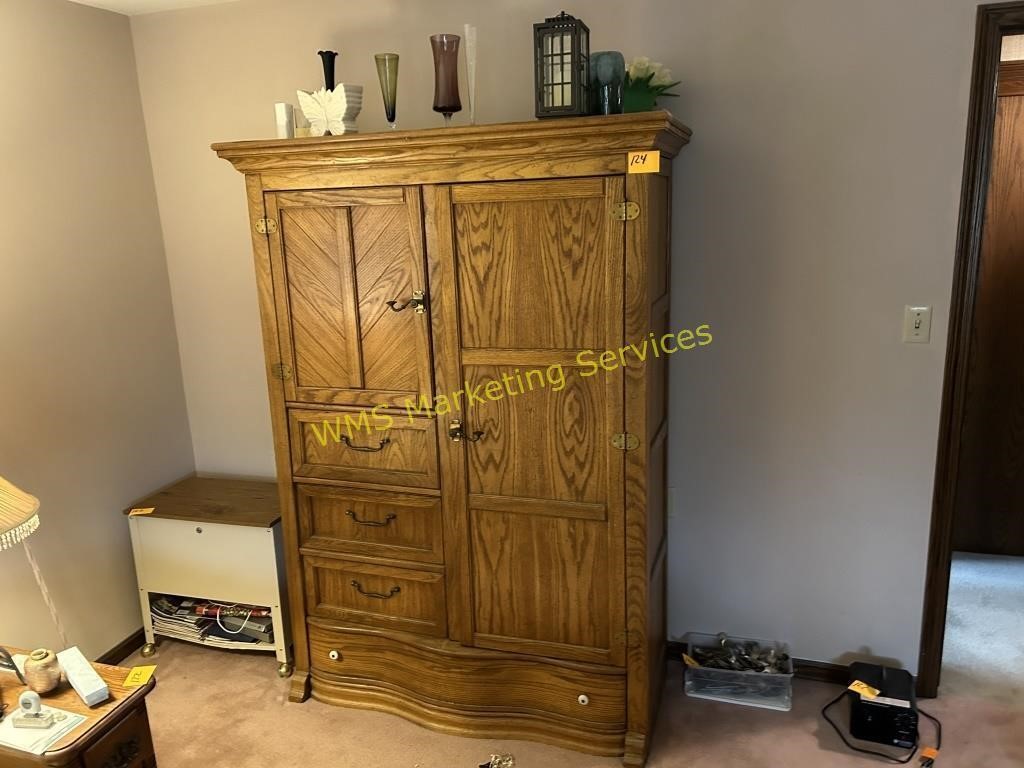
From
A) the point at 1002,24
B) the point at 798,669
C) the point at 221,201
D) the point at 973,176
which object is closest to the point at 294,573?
the point at 221,201

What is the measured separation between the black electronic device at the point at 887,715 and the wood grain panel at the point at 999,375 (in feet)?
2.97

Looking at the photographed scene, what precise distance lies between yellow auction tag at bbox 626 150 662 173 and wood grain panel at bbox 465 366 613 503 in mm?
529

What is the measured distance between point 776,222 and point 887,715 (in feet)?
4.75

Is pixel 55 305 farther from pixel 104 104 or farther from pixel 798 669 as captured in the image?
pixel 798 669

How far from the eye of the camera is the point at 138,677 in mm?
1894

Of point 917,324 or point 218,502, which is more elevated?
point 917,324

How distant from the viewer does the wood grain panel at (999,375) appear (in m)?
3.00

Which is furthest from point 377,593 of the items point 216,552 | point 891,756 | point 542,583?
point 891,756

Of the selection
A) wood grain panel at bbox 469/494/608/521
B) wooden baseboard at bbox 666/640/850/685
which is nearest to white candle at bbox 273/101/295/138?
wood grain panel at bbox 469/494/608/521

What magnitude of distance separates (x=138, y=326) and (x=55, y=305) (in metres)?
0.34

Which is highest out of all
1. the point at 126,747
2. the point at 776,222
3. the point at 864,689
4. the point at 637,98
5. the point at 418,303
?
the point at 637,98

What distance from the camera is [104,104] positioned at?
2.66 m

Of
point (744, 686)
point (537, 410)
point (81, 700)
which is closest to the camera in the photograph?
point (81, 700)

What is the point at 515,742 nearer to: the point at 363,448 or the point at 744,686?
the point at 744,686
